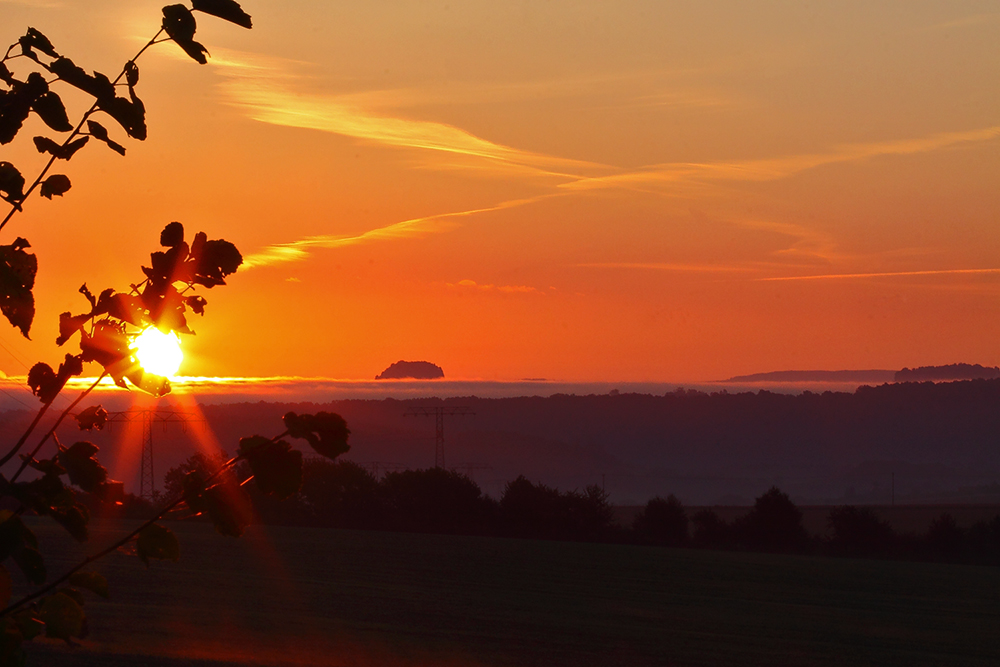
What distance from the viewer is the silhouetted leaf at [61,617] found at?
357cm

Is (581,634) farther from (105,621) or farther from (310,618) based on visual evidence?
(105,621)

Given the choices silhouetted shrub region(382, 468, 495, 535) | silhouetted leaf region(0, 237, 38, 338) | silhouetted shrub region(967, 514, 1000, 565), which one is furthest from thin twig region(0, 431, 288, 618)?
silhouetted shrub region(967, 514, 1000, 565)

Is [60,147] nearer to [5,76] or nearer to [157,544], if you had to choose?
[5,76]

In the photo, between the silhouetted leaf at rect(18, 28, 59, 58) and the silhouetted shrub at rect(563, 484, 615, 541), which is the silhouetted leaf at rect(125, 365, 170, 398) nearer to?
the silhouetted leaf at rect(18, 28, 59, 58)

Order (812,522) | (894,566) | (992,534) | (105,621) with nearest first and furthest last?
1. (105,621)
2. (894,566)
3. (992,534)
4. (812,522)

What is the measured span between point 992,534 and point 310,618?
71970 millimetres

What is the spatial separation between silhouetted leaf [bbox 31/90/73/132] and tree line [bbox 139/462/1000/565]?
89.0 m

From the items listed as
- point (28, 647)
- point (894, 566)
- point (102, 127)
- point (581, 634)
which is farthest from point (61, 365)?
point (894, 566)

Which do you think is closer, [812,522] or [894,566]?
[894,566]

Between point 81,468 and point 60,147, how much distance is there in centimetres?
120

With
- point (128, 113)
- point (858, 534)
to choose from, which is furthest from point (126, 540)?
point (858, 534)

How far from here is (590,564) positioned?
73.1 m

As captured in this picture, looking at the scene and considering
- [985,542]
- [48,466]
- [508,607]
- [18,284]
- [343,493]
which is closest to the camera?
[18,284]

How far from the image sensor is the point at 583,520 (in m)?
99.2
